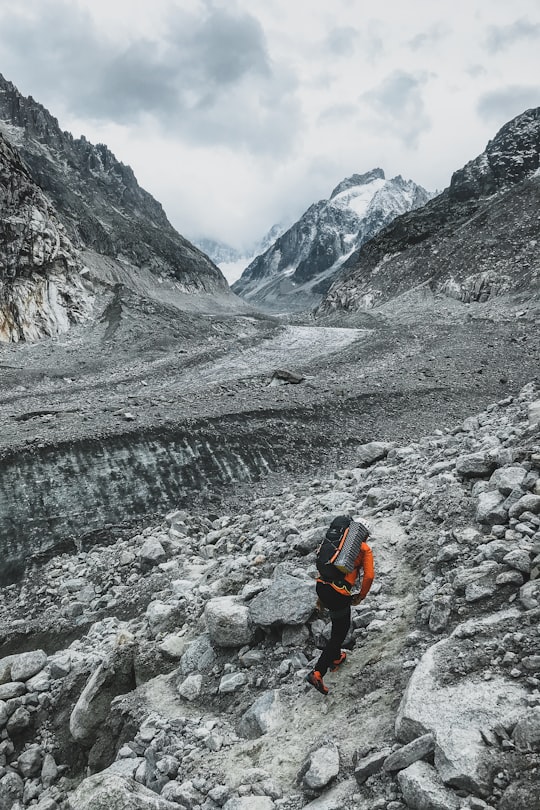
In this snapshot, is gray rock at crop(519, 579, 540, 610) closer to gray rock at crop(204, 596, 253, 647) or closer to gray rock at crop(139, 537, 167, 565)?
gray rock at crop(204, 596, 253, 647)

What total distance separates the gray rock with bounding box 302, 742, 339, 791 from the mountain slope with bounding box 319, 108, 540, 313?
41937mm

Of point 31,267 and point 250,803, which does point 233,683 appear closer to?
point 250,803

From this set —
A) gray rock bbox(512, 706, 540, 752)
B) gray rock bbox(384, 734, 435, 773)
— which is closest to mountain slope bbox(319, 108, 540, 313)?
gray rock bbox(512, 706, 540, 752)

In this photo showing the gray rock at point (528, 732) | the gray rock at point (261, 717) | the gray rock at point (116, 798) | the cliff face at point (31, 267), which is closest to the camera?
the gray rock at point (528, 732)

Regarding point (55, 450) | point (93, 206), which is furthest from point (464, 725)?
point (93, 206)

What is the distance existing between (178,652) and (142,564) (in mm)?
3481

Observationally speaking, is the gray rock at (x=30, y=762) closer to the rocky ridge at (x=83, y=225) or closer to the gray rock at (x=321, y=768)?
the gray rock at (x=321, y=768)

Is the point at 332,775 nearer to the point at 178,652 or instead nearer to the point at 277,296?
the point at 178,652

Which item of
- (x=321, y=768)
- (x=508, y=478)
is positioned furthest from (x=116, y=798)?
(x=508, y=478)

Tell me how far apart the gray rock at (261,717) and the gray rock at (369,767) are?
124 cm

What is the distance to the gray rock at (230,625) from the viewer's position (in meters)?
5.41

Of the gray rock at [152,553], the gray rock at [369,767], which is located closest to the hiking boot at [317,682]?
the gray rock at [369,767]

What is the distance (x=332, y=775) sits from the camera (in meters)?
3.42

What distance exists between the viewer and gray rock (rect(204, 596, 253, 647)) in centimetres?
541
